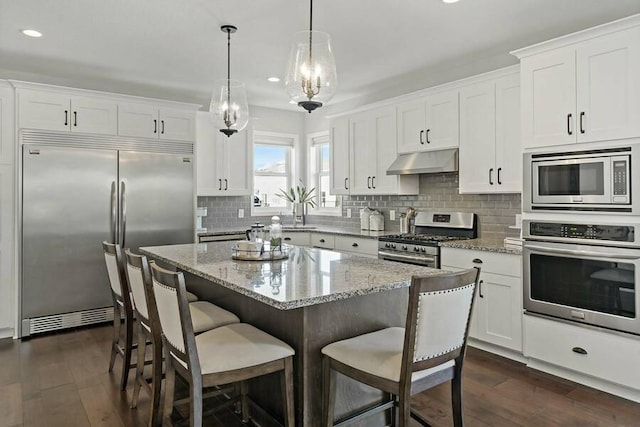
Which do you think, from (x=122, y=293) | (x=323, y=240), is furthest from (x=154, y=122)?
(x=122, y=293)

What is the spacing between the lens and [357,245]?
188 inches

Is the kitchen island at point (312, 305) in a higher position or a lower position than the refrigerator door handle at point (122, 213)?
lower

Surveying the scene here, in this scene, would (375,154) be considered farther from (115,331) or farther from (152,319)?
(152,319)

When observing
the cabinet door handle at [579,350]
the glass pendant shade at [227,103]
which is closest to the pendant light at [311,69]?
the glass pendant shade at [227,103]

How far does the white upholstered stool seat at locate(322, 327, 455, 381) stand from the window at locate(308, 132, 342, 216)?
14.1ft

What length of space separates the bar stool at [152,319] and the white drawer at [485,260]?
207 cm

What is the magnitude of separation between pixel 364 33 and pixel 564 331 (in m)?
2.70

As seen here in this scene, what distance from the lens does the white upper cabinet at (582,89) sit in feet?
9.12

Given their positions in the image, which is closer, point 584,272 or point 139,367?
point 139,367

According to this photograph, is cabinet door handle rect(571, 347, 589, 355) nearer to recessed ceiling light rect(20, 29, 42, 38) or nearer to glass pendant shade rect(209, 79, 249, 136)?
glass pendant shade rect(209, 79, 249, 136)

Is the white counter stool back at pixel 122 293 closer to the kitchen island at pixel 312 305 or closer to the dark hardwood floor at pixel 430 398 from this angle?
the dark hardwood floor at pixel 430 398

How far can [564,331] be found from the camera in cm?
308

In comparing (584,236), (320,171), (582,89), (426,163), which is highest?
(582,89)

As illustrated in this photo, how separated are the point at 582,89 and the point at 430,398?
7.57 feet
